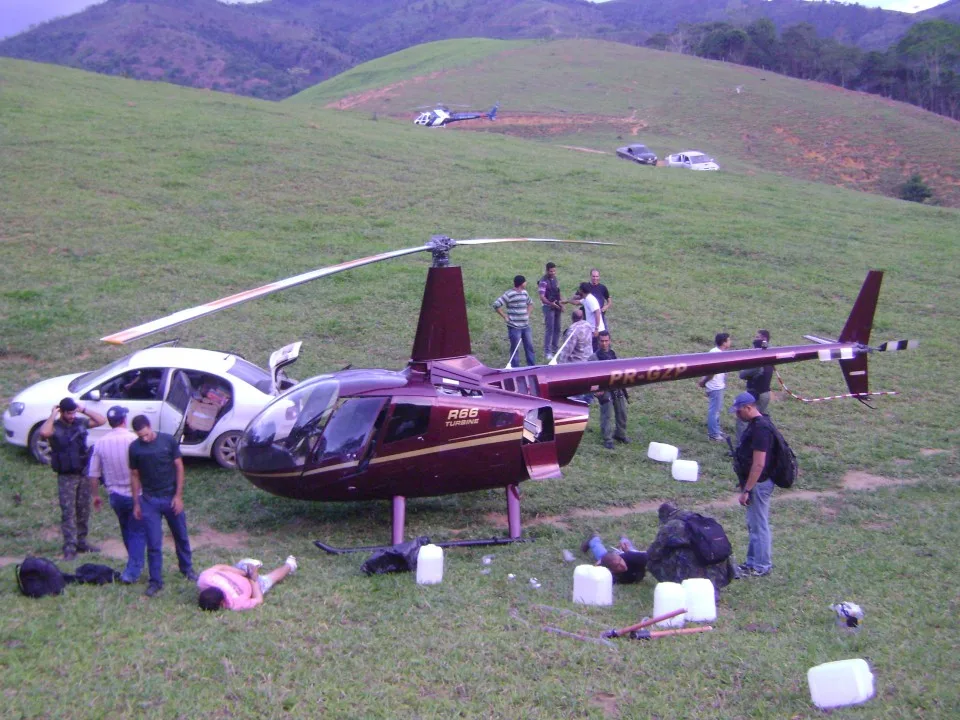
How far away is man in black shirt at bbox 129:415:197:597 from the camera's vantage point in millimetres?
7195

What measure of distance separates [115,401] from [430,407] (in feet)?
14.0

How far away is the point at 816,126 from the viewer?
5697cm

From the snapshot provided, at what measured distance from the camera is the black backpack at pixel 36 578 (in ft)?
22.3

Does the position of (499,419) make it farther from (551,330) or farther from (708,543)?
(551,330)

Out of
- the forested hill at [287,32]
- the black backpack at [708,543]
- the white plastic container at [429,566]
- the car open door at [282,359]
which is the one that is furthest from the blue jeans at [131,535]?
the forested hill at [287,32]

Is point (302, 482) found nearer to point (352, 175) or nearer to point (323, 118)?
point (352, 175)

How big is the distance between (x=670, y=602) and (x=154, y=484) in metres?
4.51

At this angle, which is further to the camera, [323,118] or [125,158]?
[323,118]

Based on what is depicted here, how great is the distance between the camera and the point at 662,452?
11.8m

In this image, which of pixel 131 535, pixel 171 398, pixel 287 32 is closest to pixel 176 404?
pixel 171 398

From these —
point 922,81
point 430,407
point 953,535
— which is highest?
point 922,81

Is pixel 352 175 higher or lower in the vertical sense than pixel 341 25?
lower

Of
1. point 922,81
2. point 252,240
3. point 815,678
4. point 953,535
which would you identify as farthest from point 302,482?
point 922,81

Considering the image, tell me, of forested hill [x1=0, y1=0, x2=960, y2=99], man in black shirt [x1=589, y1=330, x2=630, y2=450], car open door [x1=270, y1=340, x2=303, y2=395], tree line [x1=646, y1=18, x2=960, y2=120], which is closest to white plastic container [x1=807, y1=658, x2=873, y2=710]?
man in black shirt [x1=589, y1=330, x2=630, y2=450]
